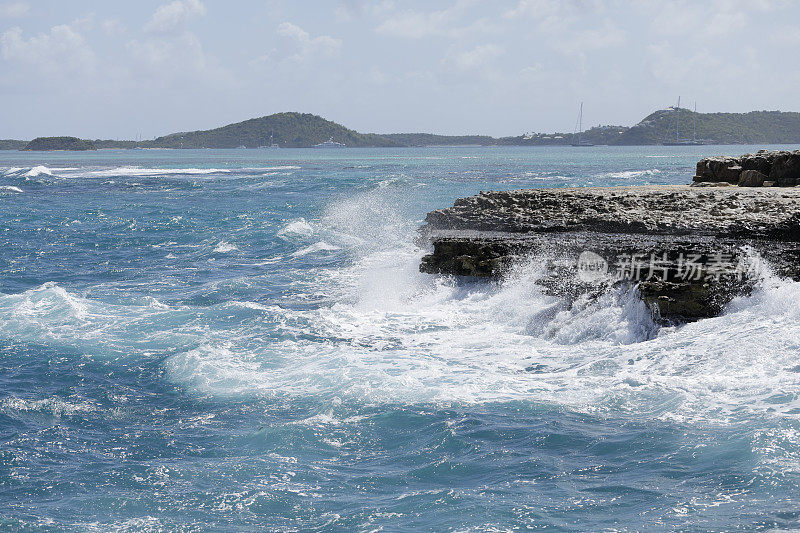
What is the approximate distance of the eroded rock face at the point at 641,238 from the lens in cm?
1059

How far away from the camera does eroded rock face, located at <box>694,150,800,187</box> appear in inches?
662

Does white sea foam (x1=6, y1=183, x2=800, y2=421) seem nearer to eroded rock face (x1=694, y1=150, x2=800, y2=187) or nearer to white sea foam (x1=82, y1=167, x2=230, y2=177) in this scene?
eroded rock face (x1=694, y1=150, x2=800, y2=187)

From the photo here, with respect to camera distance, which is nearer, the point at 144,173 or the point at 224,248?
the point at 224,248

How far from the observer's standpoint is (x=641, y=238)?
491 inches

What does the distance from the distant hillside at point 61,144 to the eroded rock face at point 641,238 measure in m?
165

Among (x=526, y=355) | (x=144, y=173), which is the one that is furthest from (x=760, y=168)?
(x=144, y=173)

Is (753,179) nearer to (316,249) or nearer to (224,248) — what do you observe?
(316,249)

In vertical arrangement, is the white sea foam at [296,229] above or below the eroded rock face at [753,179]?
below

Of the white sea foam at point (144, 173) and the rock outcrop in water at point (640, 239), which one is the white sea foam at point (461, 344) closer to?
the rock outcrop in water at point (640, 239)

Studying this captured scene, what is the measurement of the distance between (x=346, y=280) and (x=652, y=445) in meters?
9.56

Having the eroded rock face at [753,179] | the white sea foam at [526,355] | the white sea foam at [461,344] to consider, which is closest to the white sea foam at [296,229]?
the white sea foam at [461,344]

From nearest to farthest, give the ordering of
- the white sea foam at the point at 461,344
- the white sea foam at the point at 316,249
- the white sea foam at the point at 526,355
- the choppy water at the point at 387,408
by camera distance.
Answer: the choppy water at the point at 387,408, the white sea foam at the point at 526,355, the white sea foam at the point at 461,344, the white sea foam at the point at 316,249

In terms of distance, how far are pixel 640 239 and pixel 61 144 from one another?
6854 inches

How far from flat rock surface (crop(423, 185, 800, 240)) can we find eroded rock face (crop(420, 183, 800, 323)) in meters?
0.02
